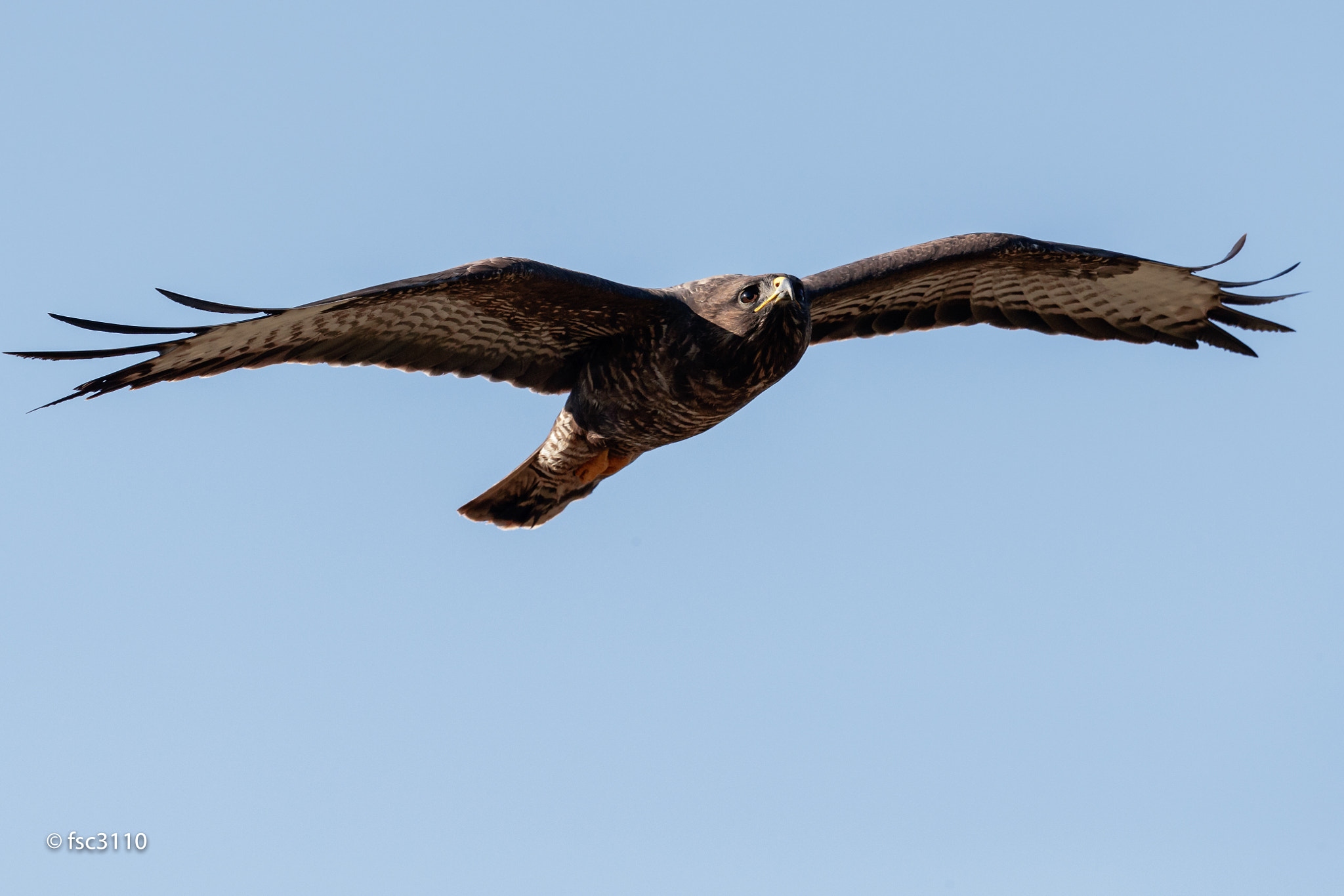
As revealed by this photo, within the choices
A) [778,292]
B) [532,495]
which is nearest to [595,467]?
[532,495]

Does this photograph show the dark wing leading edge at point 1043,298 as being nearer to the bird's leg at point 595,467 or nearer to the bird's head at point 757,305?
the bird's head at point 757,305

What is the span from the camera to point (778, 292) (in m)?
7.21

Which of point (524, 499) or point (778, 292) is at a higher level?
point (524, 499)

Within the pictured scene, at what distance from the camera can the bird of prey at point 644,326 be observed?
23.5 feet

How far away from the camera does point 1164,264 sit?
8789 millimetres

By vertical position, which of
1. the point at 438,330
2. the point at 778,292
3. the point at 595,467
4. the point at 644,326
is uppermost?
the point at 438,330

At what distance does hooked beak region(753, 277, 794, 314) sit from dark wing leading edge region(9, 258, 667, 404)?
2.09ft

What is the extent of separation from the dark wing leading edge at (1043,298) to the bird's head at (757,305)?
0.99 metres

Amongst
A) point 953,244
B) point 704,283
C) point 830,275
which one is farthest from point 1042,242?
point 704,283

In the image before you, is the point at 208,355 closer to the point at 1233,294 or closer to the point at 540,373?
the point at 540,373

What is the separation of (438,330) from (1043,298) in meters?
3.90

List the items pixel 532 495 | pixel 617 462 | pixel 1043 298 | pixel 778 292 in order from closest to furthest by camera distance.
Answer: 1. pixel 778 292
2. pixel 617 462
3. pixel 532 495
4. pixel 1043 298

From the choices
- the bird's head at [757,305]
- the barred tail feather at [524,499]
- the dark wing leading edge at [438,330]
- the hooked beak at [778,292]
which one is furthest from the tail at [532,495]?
the hooked beak at [778,292]

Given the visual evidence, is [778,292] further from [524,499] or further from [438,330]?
[524,499]
